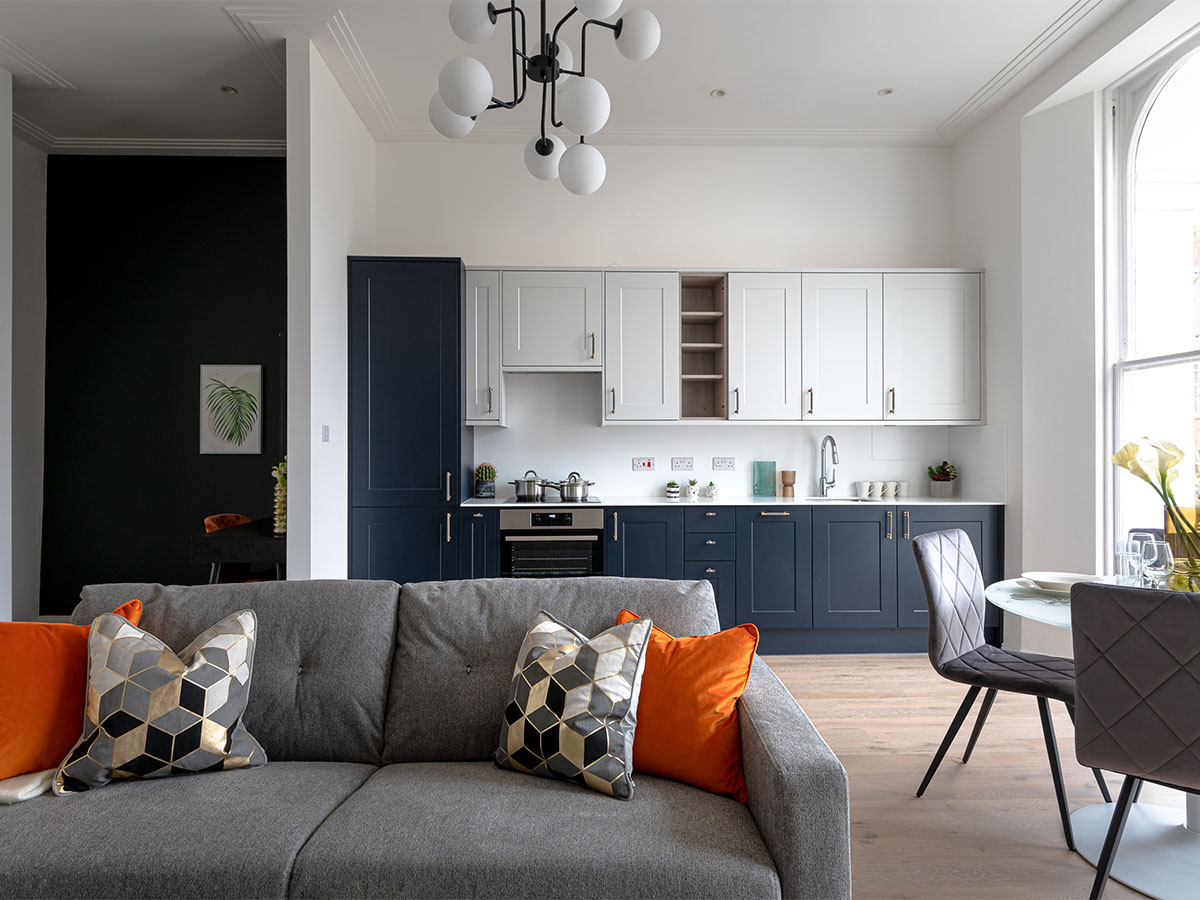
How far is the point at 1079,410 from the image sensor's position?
12.6ft

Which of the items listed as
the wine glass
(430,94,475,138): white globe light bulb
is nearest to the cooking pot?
(430,94,475,138): white globe light bulb

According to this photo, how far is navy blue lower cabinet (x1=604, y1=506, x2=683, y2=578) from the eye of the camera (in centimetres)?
435

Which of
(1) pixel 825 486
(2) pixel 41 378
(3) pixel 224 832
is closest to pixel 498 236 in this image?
(1) pixel 825 486

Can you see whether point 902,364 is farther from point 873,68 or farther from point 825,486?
point 873,68

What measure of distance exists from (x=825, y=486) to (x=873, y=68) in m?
2.46

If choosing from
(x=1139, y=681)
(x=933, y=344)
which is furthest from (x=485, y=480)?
(x=1139, y=681)

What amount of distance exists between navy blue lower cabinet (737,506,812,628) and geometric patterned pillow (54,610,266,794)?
10.0 ft

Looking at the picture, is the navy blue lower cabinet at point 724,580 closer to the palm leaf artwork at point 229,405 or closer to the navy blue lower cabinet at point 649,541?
the navy blue lower cabinet at point 649,541

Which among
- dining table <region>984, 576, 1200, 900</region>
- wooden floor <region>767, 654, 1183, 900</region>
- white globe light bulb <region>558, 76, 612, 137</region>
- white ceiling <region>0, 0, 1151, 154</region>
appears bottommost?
wooden floor <region>767, 654, 1183, 900</region>

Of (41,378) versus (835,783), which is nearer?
(835,783)

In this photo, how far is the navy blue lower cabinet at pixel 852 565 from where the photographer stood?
4.39 m

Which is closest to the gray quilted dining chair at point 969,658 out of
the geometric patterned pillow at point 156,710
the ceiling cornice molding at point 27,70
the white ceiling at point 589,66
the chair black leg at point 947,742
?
the chair black leg at point 947,742

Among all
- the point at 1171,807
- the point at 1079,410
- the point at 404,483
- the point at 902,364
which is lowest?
the point at 1171,807

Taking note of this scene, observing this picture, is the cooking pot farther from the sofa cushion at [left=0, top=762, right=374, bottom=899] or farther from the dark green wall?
the sofa cushion at [left=0, top=762, right=374, bottom=899]
